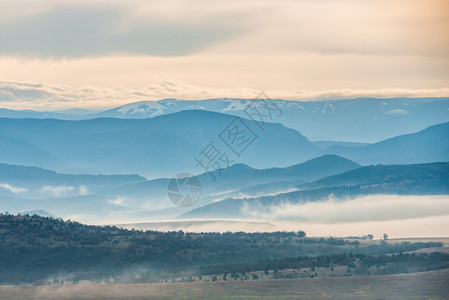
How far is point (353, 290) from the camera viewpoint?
118 m

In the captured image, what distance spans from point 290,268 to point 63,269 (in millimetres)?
43102

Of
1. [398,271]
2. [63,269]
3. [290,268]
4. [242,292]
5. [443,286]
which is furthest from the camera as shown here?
[63,269]

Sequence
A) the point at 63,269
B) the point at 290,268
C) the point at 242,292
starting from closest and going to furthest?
the point at 242,292, the point at 290,268, the point at 63,269

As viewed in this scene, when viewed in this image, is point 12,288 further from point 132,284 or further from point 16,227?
point 16,227

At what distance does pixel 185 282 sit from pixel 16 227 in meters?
65.1

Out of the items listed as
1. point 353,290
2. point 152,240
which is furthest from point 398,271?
point 152,240

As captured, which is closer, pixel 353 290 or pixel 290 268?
pixel 353 290

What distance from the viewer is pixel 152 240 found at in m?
190

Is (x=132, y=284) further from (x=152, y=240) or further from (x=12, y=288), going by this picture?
(x=152, y=240)

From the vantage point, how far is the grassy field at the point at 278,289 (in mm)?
113312

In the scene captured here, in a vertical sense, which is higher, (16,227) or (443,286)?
(16,227)

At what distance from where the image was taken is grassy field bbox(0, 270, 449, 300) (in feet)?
372

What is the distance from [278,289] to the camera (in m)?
122

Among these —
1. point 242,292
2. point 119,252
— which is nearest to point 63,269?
point 119,252
